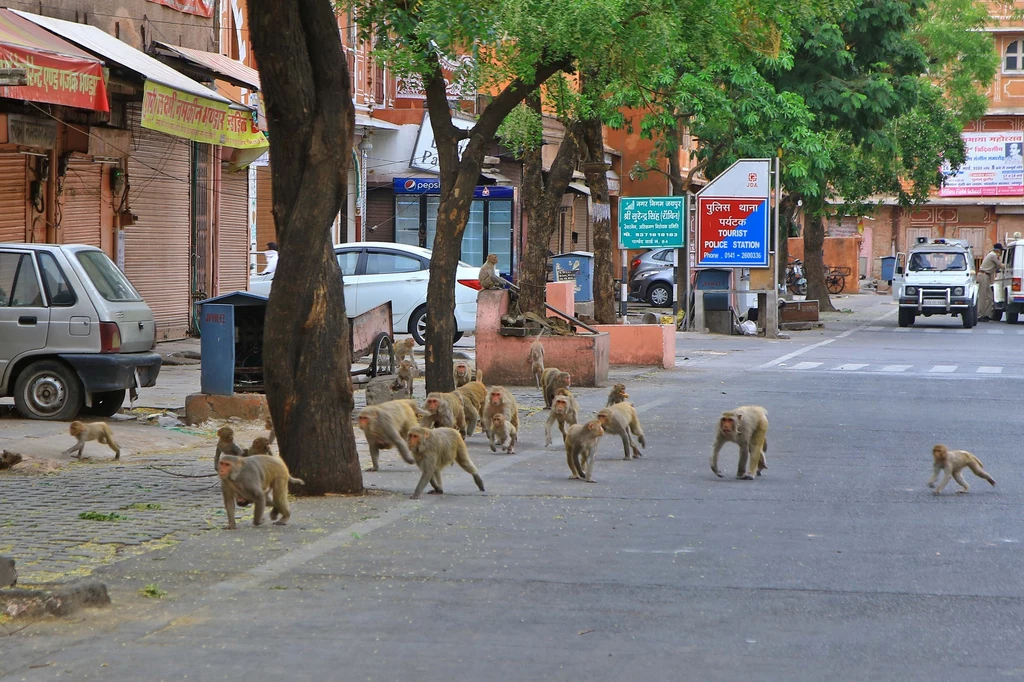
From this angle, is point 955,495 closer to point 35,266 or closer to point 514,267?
point 35,266

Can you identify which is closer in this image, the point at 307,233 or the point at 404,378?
the point at 307,233

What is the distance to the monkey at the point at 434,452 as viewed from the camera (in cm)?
955

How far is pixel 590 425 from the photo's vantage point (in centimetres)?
1053

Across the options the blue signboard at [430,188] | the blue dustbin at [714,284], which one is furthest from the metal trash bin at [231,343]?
the blue signboard at [430,188]

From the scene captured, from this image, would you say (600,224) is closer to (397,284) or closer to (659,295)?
(397,284)

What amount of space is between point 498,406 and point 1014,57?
6089cm

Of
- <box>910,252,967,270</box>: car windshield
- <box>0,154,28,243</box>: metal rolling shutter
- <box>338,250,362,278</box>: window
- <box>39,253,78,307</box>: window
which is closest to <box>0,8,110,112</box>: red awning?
<box>0,154,28,243</box>: metal rolling shutter

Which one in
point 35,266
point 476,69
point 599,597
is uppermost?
point 476,69

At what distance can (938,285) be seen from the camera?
36750 mm

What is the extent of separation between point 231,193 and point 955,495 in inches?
734

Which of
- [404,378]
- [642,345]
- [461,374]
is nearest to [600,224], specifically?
[642,345]

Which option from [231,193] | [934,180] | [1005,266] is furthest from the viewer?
[934,180]

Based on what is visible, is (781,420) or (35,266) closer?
(35,266)

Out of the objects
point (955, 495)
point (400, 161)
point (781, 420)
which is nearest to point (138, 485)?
point (955, 495)
